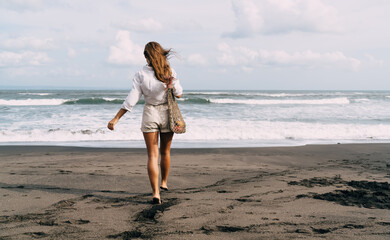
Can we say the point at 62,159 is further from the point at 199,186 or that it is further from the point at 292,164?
the point at 292,164

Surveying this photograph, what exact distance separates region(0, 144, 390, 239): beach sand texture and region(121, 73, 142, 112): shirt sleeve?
3.49 feet

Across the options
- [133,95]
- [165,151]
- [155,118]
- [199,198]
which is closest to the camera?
[133,95]

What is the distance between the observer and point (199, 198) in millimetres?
3904

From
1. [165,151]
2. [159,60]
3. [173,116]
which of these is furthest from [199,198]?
[159,60]

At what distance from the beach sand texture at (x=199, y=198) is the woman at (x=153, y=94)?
2.12 ft

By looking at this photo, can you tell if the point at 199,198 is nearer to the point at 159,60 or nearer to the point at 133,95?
the point at 133,95

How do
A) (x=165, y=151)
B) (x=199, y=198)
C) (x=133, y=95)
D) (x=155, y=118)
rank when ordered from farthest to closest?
1. (x=165, y=151)
2. (x=199, y=198)
3. (x=155, y=118)
4. (x=133, y=95)

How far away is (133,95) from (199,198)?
138 cm

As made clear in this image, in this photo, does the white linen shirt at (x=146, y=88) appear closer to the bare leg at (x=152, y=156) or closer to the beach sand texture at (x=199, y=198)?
the bare leg at (x=152, y=156)

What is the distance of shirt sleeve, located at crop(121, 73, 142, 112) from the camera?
3.61 meters

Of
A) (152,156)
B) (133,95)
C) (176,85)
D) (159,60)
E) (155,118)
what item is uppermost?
(159,60)

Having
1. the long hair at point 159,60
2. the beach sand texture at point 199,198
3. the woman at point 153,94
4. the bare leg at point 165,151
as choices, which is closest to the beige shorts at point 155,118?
the woman at point 153,94

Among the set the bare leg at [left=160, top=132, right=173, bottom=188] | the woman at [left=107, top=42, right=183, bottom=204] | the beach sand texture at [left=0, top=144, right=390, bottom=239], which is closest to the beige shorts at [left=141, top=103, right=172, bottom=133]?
the woman at [left=107, top=42, right=183, bottom=204]

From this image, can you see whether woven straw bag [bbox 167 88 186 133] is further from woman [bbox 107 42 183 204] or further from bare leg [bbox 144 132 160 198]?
bare leg [bbox 144 132 160 198]
